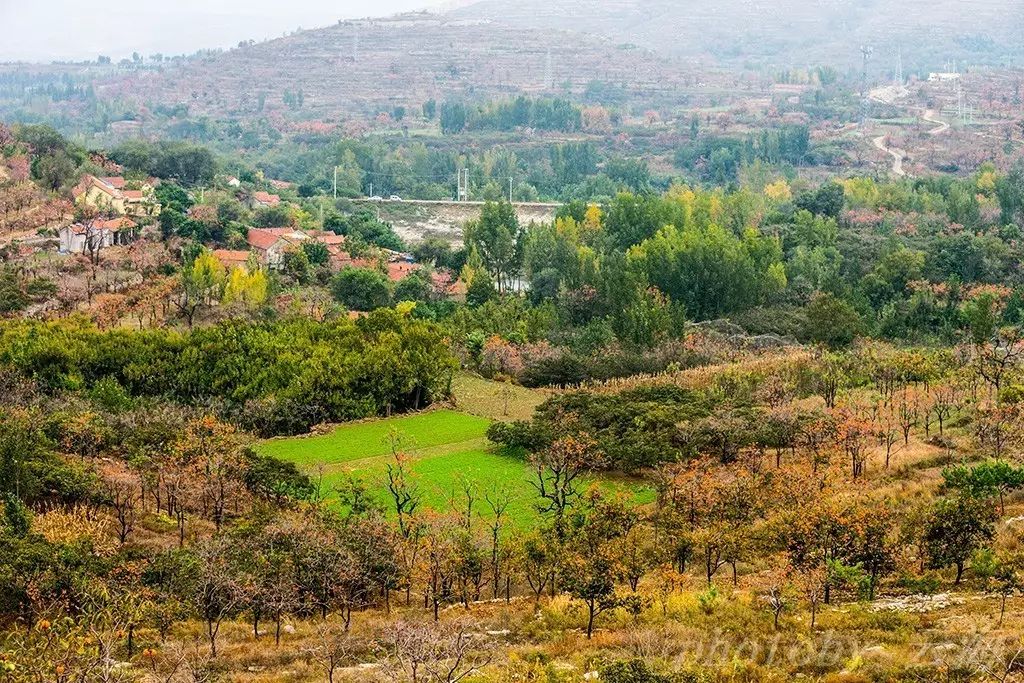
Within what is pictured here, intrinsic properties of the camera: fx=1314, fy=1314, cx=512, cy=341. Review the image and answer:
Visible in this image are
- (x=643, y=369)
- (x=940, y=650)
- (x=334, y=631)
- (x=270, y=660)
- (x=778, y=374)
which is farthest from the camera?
(x=643, y=369)

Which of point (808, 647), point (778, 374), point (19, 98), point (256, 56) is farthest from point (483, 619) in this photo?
point (19, 98)

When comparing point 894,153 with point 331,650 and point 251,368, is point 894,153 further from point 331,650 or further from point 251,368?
point 331,650

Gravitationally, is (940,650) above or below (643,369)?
above

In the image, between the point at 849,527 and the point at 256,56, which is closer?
the point at 849,527

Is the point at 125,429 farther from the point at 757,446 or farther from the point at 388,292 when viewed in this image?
the point at 388,292

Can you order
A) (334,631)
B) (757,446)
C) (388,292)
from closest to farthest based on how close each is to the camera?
(334,631) < (757,446) < (388,292)
